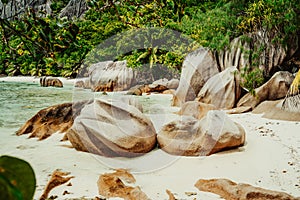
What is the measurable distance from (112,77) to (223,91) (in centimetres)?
158

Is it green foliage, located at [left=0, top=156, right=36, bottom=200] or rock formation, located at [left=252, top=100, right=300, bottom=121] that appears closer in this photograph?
green foliage, located at [left=0, top=156, right=36, bottom=200]

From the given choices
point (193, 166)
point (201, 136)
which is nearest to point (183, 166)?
Result: point (193, 166)

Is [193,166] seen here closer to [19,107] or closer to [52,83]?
[19,107]

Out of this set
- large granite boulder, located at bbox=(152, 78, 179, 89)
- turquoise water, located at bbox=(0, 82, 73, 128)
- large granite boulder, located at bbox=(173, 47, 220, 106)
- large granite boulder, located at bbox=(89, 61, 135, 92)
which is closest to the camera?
turquoise water, located at bbox=(0, 82, 73, 128)

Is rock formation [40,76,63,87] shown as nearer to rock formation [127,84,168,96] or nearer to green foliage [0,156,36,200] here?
rock formation [127,84,168,96]

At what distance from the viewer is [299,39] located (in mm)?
2816

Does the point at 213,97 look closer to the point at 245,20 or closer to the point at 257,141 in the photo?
the point at 245,20

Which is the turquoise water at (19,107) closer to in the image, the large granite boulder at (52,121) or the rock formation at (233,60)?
the large granite boulder at (52,121)

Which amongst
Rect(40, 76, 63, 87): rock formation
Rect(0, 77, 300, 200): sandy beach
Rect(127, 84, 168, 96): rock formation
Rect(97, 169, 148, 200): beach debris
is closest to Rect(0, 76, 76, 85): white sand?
Rect(40, 76, 63, 87): rock formation

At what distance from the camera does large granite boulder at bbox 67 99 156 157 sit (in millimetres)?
1546

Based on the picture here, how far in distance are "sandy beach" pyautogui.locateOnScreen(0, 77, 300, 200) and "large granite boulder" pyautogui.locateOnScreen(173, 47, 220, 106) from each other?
117cm

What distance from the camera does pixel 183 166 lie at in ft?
4.66

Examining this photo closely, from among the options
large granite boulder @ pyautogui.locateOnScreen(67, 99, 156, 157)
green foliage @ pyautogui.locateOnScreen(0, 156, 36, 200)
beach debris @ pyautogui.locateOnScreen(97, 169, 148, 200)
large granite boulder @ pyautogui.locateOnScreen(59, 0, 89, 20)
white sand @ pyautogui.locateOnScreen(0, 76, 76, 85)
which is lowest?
white sand @ pyautogui.locateOnScreen(0, 76, 76, 85)

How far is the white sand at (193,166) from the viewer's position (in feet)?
4.00
